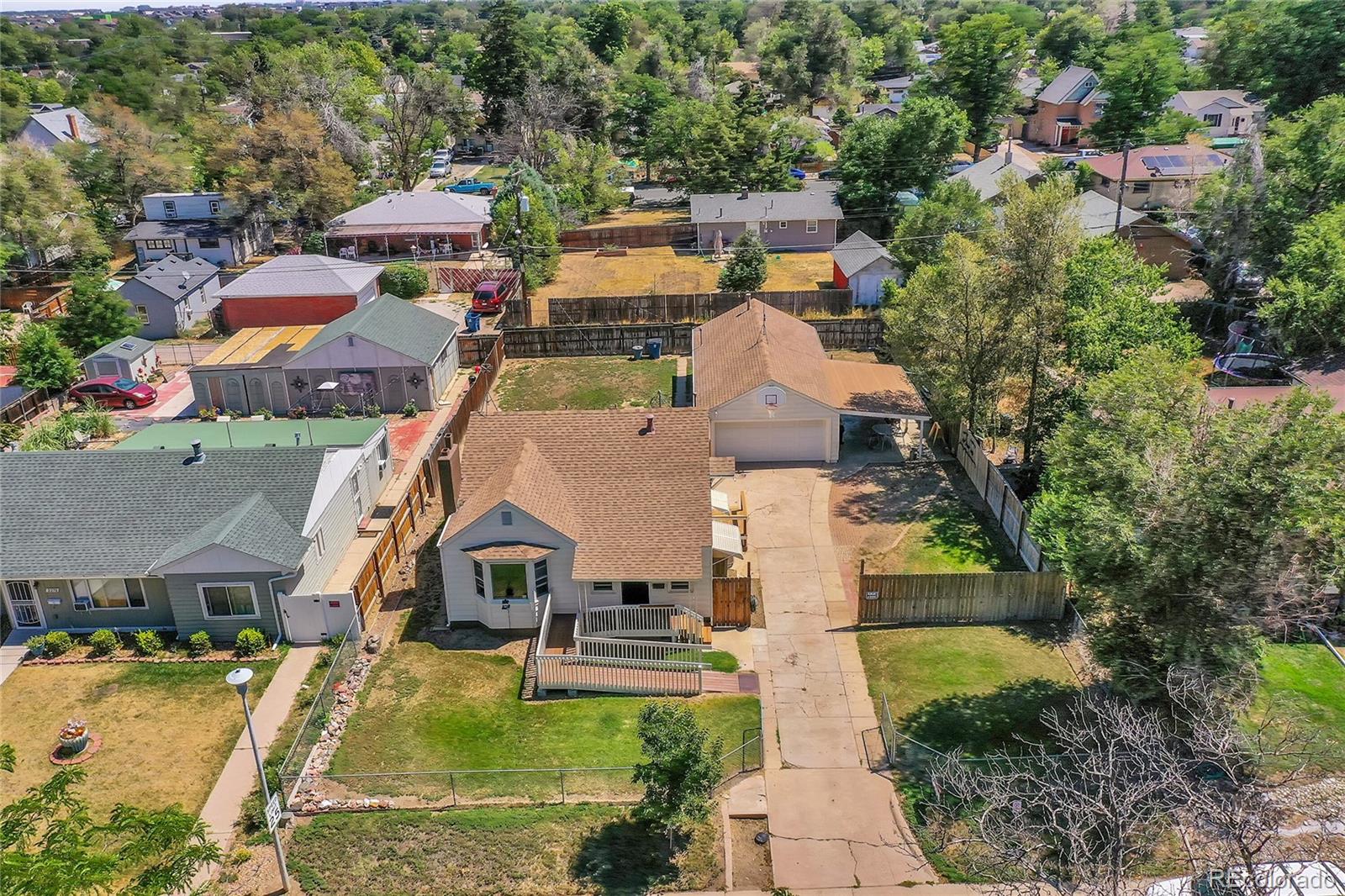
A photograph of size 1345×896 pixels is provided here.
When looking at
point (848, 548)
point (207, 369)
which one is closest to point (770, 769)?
point (848, 548)

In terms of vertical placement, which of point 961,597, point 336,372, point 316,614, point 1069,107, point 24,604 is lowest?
point 961,597

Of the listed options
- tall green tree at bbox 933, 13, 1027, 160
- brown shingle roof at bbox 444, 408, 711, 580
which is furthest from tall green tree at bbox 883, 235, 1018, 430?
tall green tree at bbox 933, 13, 1027, 160

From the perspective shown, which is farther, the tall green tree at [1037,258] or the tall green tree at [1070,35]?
the tall green tree at [1070,35]

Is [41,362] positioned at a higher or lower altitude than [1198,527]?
lower

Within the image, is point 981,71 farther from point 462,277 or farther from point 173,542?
point 173,542

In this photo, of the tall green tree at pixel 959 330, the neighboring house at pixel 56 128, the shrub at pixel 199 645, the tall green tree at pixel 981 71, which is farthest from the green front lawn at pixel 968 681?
the neighboring house at pixel 56 128

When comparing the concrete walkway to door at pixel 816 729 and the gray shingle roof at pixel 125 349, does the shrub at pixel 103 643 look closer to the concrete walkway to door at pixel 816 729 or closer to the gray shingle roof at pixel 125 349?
the concrete walkway to door at pixel 816 729

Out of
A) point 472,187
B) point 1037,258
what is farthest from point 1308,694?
point 472,187
